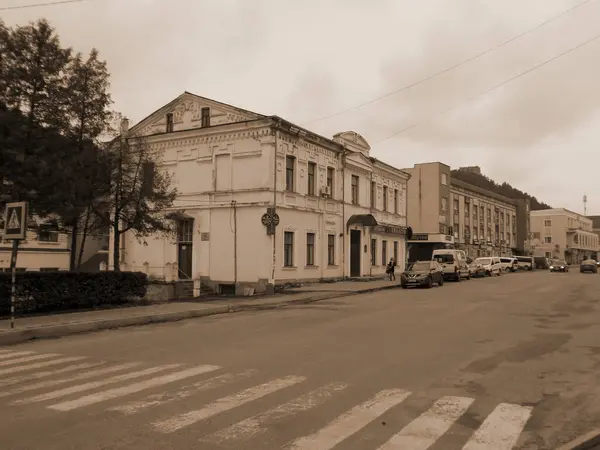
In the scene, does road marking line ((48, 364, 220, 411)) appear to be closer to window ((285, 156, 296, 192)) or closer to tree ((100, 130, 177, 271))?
tree ((100, 130, 177, 271))

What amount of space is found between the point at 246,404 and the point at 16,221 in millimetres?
9585

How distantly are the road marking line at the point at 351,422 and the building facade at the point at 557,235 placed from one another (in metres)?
111

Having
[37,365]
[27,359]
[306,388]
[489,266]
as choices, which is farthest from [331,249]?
[306,388]

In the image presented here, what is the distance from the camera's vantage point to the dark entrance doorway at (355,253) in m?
35.4

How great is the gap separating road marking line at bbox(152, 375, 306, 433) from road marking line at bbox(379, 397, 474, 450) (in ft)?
6.77

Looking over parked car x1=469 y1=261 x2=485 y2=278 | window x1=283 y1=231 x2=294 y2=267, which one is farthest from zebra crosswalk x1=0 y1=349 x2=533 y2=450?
parked car x1=469 y1=261 x2=485 y2=278

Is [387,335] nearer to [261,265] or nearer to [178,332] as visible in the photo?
[178,332]

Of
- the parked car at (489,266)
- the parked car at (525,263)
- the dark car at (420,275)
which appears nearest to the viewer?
the dark car at (420,275)

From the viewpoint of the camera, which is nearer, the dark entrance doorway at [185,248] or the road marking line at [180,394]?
the road marking line at [180,394]

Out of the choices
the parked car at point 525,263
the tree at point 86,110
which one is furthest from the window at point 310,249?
the parked car at point 525,263

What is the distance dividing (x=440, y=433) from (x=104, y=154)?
52.2 ft

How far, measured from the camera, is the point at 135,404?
650 centimetres

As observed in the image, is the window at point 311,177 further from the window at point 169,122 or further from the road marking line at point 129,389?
the road marking line at point 129,389

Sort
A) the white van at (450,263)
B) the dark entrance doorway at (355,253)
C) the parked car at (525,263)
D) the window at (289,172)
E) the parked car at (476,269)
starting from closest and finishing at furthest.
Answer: the window at (289,172), the dark entrance doorway at (355,253), the white van at (450,263), the parked car at (476,269), the parked car at (525,263)
